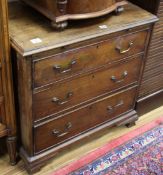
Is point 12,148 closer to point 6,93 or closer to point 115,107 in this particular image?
point 6,93

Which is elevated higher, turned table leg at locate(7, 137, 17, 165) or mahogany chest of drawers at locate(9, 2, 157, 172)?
mahogany chest of drawers at locate(9, 2, 157, 172)

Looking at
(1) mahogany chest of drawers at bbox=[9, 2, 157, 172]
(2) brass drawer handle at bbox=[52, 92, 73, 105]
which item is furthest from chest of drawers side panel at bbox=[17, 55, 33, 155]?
(2) brass drawer handle at bbox=[52, 92, 73, 105]

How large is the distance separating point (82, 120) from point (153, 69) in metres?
0.56

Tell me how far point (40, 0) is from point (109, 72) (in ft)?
1.66

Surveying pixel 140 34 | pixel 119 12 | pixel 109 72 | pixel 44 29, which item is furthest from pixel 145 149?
pixel 44 29

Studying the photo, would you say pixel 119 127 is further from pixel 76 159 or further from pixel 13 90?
pixel 13 90

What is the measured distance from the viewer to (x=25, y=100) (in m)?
1.42

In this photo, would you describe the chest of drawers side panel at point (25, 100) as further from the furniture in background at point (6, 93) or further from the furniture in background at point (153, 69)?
the furniture in background at point (153, 69)

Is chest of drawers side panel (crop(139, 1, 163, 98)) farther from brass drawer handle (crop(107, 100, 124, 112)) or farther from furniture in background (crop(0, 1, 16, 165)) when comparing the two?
furniture in background (crop(0, 1, 16, 165))

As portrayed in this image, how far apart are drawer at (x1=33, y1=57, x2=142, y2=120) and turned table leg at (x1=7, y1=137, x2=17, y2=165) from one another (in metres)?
0.23

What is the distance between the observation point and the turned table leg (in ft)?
5.27

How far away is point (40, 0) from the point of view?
1411 millimetres

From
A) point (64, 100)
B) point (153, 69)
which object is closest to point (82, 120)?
point (64, 100)

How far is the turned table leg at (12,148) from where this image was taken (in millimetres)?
1607
